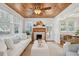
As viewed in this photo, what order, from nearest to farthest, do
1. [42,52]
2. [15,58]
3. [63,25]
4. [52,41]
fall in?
1. [15,58]
2. [42,52]
3. [63,25]
4. [52,41]

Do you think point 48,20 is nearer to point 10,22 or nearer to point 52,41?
point 52,41

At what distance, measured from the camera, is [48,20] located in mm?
5523

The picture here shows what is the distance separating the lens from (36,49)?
14.2ft

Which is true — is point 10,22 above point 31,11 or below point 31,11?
below

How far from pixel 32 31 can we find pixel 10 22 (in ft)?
4.69

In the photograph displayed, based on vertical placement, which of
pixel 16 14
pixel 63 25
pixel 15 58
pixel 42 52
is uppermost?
pixel 16 14

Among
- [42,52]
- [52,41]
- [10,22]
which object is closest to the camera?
[42,52]

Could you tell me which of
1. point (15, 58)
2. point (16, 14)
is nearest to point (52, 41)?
point (16, 14)

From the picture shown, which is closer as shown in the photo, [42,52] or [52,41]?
[42,52]

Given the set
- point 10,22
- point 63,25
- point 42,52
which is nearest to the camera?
point 42,52

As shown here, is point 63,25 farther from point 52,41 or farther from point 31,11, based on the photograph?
point 31,11

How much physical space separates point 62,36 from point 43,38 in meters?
0.90

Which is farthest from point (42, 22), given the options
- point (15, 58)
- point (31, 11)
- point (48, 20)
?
point (15, 58)

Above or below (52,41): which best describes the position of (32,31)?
above
